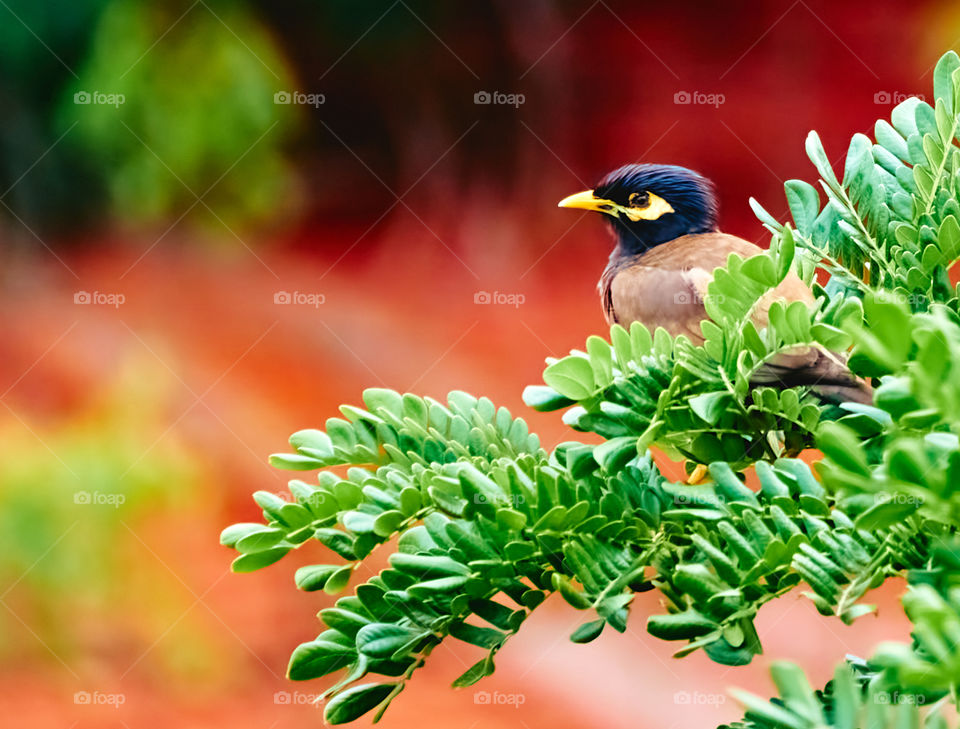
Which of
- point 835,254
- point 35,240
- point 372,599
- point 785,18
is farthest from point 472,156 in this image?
point 372,599

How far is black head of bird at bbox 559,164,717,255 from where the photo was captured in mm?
1510

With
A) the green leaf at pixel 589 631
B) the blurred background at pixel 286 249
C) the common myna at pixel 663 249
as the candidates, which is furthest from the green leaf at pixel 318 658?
the blurred background at pixel 286 249

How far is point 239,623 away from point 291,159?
3.57 feet

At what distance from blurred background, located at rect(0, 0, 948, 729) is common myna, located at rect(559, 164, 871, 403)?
82 centimetres

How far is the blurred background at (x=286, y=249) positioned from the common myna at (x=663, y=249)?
2.70 feet

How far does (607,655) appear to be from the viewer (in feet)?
7.68

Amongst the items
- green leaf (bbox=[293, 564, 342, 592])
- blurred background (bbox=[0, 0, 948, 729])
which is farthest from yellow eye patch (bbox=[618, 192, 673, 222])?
green leaf (bbox=[293, 564, 342, 592])

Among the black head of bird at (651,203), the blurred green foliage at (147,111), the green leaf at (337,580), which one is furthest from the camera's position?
the blurred green foliage at (147,111)

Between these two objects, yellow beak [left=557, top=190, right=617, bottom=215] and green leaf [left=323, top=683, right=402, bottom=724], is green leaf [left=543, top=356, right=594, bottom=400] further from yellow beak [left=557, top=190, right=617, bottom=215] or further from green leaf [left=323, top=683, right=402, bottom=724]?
yellow beak [left=557, top=190, right=617, bottom=215]

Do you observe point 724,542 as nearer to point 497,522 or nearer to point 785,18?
point 497,522

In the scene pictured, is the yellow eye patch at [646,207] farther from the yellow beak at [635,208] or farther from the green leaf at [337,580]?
the green leaf at [337,580]

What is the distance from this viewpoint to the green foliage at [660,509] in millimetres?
450

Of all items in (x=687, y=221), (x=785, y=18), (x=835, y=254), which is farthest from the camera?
(x=785, y=18)

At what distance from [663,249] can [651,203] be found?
14 centimetres
